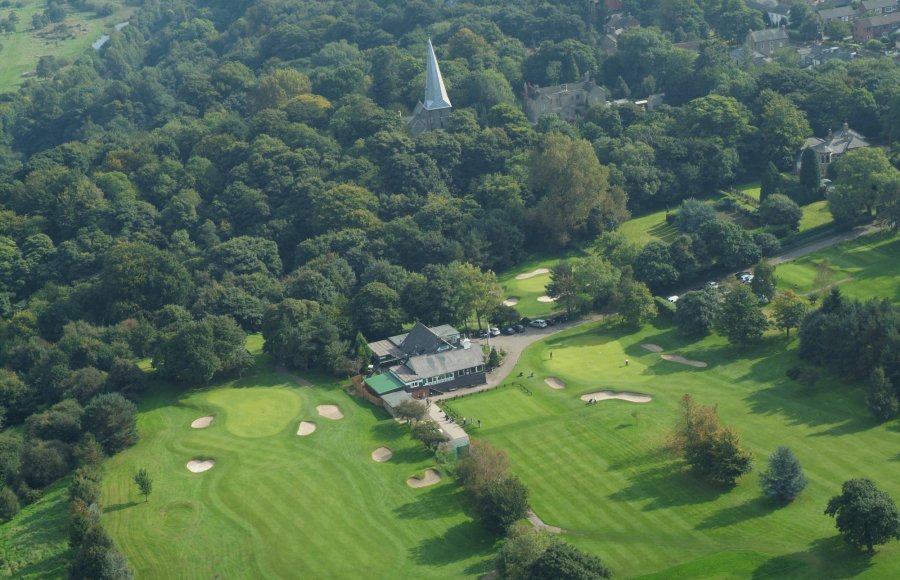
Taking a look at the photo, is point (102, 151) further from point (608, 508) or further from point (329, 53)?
point (608, 508)

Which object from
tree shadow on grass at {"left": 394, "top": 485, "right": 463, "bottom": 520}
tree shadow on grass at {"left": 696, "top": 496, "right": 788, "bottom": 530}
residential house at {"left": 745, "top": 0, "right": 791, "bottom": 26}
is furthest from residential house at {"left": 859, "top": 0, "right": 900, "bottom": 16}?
tree shadow on grass at {"left": 394, "top": 485, "right": 463, "bottom": 520}

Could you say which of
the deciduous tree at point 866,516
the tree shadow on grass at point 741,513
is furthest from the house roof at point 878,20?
the deciduous tree at point 866,516

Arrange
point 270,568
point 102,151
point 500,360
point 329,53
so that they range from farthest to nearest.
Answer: point 329,53, point 102,151, point 500,360, point 270,568

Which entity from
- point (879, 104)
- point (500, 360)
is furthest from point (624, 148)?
point (500, 360)

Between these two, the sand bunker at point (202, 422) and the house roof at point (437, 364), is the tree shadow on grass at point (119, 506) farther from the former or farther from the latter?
the house roof at point (437, 364)

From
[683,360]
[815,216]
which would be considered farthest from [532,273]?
[815,216]

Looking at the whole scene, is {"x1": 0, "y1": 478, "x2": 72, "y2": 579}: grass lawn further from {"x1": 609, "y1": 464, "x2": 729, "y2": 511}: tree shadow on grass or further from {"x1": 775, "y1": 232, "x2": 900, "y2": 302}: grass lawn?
{"x1": 775, "y1": 232, "x2": 900, "y2": 302}: grass lawn

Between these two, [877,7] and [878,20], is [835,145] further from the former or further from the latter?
[877,7]
